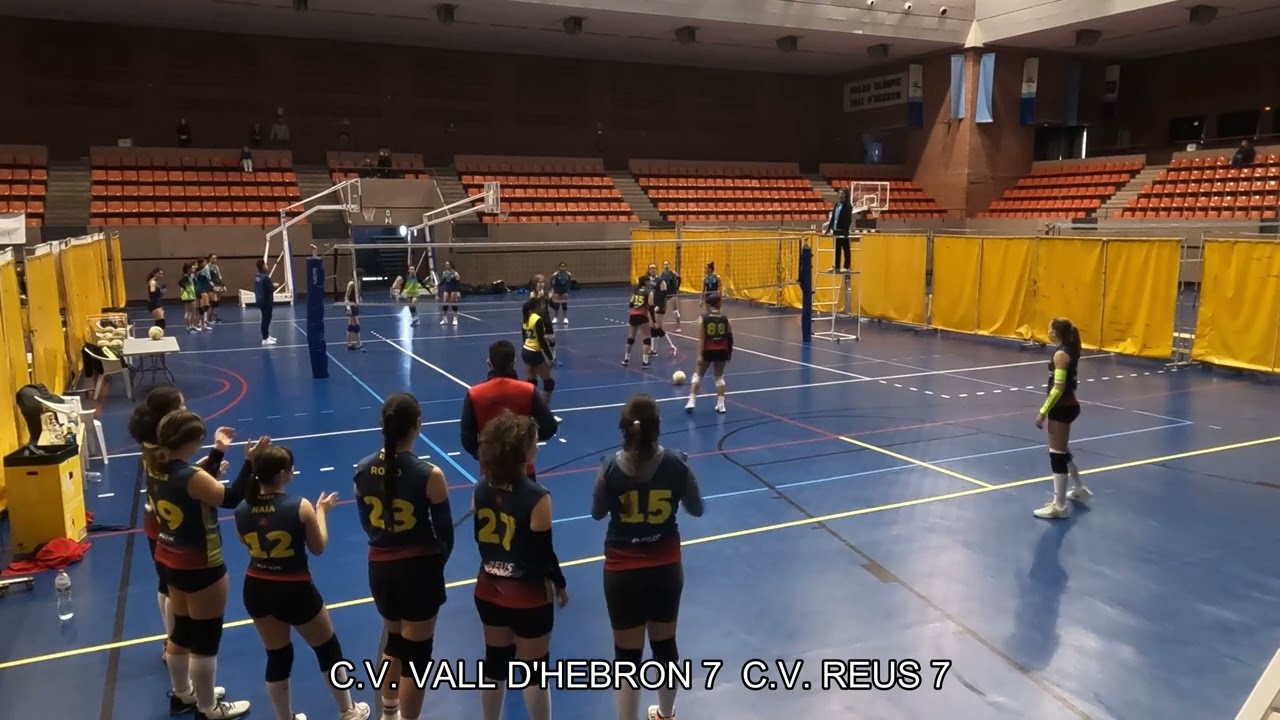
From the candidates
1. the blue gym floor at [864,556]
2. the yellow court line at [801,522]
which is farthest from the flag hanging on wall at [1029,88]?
the yellow court line at [801,522]

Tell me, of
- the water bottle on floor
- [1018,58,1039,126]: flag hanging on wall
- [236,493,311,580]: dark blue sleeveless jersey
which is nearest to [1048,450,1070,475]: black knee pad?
[236,493,311,580]: dark blue sleeveless jersey

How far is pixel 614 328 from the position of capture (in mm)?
22047

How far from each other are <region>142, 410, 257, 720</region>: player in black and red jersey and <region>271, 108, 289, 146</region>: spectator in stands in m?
31.8

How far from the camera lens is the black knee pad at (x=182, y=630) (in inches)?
190

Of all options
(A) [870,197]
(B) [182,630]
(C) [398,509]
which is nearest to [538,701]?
(C) [398,509]

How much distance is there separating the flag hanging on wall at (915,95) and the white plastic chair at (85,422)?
34506 millimetres

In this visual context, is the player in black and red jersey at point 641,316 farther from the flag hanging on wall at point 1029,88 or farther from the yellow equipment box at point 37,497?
the flag hanging on wall at point 1029,88

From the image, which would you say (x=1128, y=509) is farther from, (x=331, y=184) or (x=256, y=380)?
(x=331, y=184)

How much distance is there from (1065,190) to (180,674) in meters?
37.0

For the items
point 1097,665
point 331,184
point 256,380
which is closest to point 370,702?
point 1097,665

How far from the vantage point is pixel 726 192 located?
3834cm

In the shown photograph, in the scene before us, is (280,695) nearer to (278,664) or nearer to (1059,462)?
(278,664)

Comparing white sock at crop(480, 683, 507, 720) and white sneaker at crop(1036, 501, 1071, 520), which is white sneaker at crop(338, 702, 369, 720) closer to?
white sock at crop(480, 683, 507, 720)

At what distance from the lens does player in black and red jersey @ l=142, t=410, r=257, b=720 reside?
4.54m
